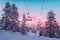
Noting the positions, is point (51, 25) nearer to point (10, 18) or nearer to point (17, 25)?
point (17, 25)

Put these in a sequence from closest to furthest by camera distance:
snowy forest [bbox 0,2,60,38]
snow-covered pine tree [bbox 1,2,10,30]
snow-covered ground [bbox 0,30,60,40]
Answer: snow-covered ground [bbox 0,30,60,40]
snowy forest [bbox 0,2,60,38]
snow-covered pine tree [bbox 1,2,10,30]

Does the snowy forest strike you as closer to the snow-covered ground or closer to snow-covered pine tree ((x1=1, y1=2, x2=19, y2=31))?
snow-covered pine tree ((x1=1, y1=2, x2=19, y2=31))

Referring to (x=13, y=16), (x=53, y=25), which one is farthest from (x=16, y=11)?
(x=53, y=25)

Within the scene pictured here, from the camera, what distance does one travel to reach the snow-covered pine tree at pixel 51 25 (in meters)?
5.75

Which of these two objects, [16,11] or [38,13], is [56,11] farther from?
[16,11]

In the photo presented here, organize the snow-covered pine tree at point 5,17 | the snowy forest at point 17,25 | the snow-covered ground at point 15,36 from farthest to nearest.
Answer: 1. the snow-covered pine tree at point 5,17
2. the snowy forest at point 17,25
3. the snow-covered ground at point 15,36

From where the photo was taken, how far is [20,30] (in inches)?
224

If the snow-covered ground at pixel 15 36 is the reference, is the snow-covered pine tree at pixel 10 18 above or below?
above

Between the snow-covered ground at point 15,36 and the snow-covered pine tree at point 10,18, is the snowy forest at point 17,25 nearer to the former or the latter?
the snow-covered pine tree at point 10,18

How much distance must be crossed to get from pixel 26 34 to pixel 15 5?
1.26 meters

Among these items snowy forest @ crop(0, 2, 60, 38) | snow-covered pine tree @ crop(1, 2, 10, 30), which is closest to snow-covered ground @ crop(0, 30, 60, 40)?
snowy forest @ crop(0, 2, 60, 38)

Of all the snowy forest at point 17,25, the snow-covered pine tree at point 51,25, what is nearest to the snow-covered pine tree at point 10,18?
the snowy forest at point 17,25

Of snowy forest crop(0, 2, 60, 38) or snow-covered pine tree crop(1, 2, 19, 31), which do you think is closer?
snowy forest crop(0, 2, 60, 38)

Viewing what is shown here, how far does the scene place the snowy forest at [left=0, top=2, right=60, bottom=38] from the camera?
5.61m
